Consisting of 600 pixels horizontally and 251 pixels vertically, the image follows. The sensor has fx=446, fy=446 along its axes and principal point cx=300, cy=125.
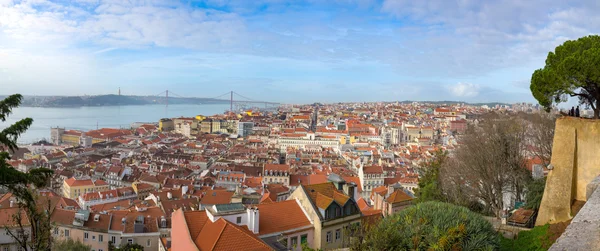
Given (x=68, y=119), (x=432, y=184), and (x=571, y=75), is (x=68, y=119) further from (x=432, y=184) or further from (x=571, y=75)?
(x=571, y=75)

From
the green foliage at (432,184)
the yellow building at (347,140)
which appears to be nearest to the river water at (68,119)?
the yellow building at (347,140)

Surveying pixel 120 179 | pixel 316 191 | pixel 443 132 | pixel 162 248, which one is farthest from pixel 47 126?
pixel 316 191

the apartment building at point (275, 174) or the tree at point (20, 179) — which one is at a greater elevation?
the tree at point (20, 179)

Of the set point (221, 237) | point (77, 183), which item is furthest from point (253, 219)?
point (77, 183)

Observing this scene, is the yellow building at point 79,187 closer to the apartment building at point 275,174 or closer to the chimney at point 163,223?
the apartment building at point 275,174

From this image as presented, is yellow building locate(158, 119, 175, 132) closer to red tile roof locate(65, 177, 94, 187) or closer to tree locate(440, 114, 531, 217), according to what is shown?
red tile roof locate(65, 177, 94, 187)

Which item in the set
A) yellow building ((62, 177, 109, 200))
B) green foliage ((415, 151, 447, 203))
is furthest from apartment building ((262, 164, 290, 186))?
green foliage ((415, 151, 447, 203))
